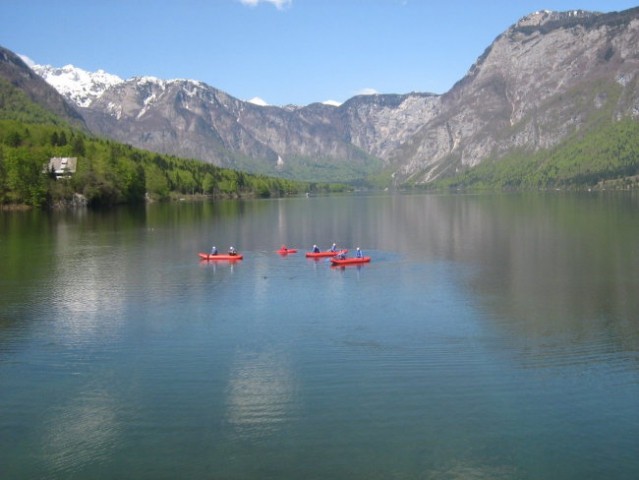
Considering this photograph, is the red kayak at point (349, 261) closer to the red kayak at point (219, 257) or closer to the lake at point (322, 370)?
the lake at point (322, 370)

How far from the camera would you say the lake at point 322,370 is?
2602cm

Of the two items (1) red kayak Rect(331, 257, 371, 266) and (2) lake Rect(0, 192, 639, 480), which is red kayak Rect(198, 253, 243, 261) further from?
(1) red kayak Rect(331, 257, 371, 266)

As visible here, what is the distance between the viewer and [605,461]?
2545cm

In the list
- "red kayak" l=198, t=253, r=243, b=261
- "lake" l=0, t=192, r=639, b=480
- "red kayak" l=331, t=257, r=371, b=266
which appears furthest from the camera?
"red kayak" l=198, t=253, r=243, b=261

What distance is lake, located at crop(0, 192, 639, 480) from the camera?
85.4 feet

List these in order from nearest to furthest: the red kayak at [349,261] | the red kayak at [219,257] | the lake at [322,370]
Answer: the lake at [322,370] → the red kayak at [349,261] → the red kayak at [219,257]

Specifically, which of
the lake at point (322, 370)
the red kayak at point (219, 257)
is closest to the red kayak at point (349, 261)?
the lake at point (322, 370)

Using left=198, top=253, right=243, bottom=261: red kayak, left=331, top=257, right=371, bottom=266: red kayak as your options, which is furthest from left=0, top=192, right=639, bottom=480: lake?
left=198, top=253, right=243, bottom=261: red kayak

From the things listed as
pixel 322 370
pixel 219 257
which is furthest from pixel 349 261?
pixel 322 370

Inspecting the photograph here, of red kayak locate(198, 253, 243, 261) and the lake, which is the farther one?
red kayak locate(198, 253, 243, 261)

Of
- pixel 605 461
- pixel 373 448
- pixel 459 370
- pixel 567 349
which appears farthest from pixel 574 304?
pixel 373 448

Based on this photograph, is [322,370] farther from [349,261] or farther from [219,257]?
[219,257]

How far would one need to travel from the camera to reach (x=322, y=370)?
119 feet

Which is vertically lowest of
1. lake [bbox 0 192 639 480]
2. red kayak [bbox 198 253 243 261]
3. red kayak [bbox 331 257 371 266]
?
lake [bbox 0 192 639 480]
